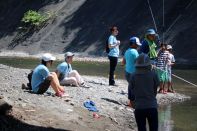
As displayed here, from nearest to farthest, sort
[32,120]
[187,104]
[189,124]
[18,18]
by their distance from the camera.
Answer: [32,120] → [189,124] → [187,104] → [18,18]

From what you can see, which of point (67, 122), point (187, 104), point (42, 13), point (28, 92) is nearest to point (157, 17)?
point (42, 13)

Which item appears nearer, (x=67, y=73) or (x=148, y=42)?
(x=148, y=42)

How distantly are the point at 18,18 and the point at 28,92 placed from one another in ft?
139

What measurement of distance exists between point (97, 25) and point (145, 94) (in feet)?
122

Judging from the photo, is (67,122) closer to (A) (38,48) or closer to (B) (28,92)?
(B) (28,92)

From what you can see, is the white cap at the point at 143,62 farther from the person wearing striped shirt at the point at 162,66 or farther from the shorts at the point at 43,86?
the person wearing striped shirt at the point at 162,66

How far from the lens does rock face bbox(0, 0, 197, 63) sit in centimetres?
3895

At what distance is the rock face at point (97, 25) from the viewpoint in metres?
39.0

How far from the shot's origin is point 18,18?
2256 inches

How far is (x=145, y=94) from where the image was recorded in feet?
→ 33.6

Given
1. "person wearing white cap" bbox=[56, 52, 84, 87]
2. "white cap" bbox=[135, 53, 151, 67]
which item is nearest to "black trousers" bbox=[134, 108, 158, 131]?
"white cap" bbox=[135, 53, 151, 67]

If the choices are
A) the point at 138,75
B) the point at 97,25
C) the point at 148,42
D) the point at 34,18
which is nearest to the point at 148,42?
the point at 148,42

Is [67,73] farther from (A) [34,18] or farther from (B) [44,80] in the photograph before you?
(A) [34,18]

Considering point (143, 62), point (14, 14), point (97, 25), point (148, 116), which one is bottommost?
point (148, 116)
